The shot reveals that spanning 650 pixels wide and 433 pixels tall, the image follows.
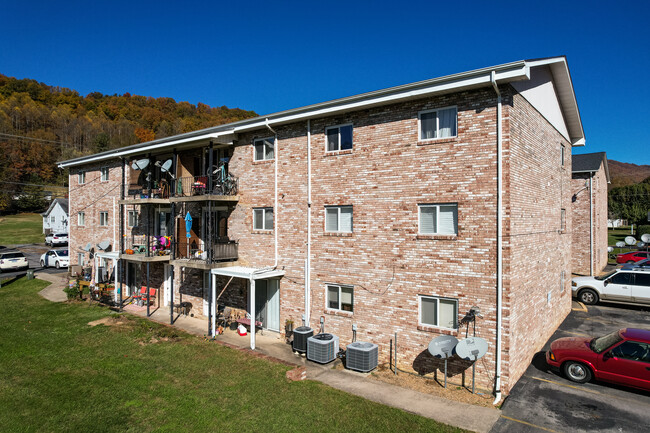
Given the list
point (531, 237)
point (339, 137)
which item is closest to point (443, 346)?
point (531, 237)

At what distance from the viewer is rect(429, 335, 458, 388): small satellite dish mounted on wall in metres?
9.69

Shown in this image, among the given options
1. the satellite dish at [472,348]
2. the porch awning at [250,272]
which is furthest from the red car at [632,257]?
the porch awning at [250,272]

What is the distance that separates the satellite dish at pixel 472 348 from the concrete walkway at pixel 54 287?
19.8 m

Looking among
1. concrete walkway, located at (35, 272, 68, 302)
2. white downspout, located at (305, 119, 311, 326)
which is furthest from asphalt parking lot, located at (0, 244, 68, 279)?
white downspout, located at (305, 119, 311, 326)

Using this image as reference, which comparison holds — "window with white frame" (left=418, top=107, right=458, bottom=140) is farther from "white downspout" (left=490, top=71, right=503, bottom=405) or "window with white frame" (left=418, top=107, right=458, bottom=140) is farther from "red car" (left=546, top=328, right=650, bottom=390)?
"red car" (left=546, top=328, right=650, bottom=390)

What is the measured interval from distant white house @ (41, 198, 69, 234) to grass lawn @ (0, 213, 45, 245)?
1.68 meters

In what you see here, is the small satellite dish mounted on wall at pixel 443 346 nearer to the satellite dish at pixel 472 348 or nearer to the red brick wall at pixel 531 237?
the satellite dish at pixel 472 348

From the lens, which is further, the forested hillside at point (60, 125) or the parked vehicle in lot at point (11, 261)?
the forested hillside at point (60, 125)

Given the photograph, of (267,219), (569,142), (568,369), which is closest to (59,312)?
(267,219)

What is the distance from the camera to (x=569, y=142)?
16859 mm

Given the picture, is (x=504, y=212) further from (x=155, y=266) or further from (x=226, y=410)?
(x=155, y=266)

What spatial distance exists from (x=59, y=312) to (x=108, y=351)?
7.05m

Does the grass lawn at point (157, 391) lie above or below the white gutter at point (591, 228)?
below

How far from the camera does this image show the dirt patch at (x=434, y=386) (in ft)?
30.5
